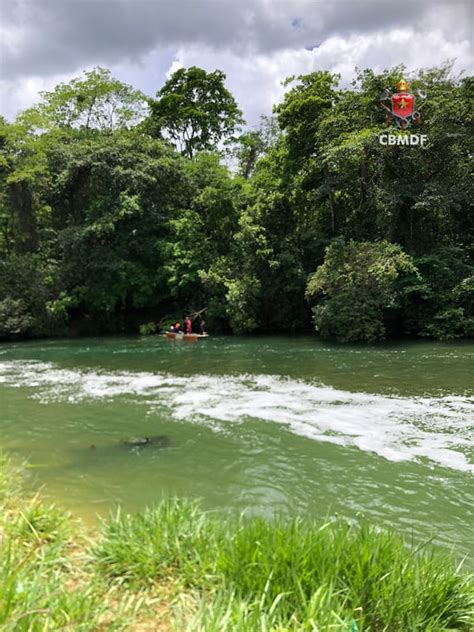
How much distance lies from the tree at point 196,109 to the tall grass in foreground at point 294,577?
120 feet

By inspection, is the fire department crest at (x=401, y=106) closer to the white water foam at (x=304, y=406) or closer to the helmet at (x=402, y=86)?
the helmet at (x=402, y=86)

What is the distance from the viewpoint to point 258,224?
78.5ft

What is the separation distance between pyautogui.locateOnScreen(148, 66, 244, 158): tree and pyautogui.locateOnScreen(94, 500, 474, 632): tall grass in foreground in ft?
120

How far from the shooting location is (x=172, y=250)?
2658 cm

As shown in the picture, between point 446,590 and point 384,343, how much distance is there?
1750 cm

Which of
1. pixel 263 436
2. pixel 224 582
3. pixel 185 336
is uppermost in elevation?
pixel 224 582

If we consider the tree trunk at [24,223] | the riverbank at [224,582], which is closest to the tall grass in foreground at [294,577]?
the riverbank at [224,582]

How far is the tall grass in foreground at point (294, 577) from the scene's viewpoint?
2.45m

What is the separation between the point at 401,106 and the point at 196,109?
20.0m

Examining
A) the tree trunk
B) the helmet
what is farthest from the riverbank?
the tree trunk

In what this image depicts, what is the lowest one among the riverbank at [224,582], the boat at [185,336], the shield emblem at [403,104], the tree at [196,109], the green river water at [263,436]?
the green river water at [263,436]

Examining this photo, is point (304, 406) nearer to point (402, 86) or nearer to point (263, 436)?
point (263, 436)

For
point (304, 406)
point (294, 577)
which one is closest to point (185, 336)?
point (304, 406)

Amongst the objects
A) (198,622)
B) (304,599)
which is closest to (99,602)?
(198,622)
